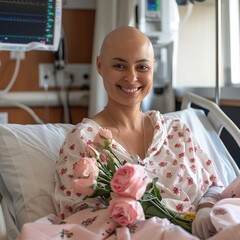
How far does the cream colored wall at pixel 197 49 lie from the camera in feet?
9.21

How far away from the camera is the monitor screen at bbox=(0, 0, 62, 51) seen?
2.05 meters

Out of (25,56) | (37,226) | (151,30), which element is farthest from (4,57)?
(37,226)

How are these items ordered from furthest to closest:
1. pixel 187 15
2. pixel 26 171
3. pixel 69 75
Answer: pixel 187 15, pixel 69 75, pixel 26 171

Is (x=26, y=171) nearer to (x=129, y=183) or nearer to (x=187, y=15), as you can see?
(x=129, y=183)

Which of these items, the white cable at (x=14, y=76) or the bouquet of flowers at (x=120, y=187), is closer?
the bouquet of flowers at (x=120, y=187)

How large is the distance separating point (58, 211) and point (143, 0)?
149 centimetres

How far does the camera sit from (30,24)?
6.89 ft

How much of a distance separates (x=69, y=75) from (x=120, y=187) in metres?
1.70

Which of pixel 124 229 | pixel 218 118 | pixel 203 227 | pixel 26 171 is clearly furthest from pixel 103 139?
pixel 218 118

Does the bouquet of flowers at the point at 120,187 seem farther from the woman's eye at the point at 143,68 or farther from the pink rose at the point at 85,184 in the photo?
the woman's eye at the point at 143,68

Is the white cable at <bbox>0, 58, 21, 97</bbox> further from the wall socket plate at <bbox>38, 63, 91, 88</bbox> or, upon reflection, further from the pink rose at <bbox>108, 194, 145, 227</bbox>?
the pink rose at <bbox>108, 194, 145, 227</bbox>

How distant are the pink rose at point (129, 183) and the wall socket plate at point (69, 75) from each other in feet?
5.40

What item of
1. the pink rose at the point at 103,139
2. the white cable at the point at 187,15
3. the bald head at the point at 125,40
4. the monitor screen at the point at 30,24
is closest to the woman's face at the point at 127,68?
the bald head at the point at 125,40

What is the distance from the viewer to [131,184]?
3.20 ft
